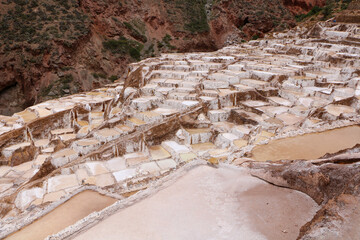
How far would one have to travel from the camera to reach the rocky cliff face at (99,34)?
2211 centimetres

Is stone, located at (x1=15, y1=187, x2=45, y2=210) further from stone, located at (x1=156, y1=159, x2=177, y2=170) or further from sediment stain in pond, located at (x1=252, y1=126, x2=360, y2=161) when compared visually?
sediment stain in pond, located at (x1=252, y1=126, x2=360, y2=161)

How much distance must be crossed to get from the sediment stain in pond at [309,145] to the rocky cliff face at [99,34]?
65.5ft

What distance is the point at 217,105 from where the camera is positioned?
8734mm

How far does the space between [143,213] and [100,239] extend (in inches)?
18.9

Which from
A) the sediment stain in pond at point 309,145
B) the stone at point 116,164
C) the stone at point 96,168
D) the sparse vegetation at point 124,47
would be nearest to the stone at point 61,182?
the stone at point 96,168

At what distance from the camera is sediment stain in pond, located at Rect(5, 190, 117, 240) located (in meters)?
3.11

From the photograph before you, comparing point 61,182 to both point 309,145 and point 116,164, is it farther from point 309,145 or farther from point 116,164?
point 309,145

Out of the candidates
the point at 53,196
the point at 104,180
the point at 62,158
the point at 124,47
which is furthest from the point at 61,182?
the point at 124,47

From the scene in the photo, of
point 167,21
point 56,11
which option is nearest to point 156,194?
point 56,11

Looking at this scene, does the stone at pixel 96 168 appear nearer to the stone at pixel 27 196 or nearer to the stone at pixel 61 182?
the stone at pixel 61 182

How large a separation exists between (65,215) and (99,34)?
25801mm

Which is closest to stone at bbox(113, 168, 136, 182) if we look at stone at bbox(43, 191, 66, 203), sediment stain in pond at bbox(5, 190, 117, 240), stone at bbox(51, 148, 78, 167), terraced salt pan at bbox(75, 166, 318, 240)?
stone at bbox(43, 191, 66, 203)

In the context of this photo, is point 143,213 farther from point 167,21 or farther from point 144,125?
point 167,21

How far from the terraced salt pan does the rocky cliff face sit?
20.6m
